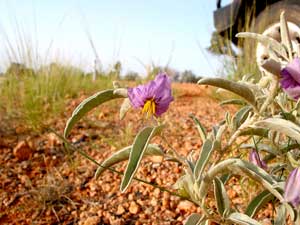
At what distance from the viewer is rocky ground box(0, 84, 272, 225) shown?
1536 millimetres

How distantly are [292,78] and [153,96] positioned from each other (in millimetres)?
252

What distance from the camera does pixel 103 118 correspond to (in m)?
2.83

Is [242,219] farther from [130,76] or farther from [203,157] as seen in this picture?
[130,76]

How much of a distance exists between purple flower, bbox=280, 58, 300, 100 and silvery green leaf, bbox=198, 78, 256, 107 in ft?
0.23

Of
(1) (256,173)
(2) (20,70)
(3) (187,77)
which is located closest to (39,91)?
(2) (20,70)

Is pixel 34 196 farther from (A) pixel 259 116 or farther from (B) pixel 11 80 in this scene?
(B) pixel 11 80

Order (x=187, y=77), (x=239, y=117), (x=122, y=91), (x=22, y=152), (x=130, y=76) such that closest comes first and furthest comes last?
(x=122, y=91), (x=239, y=117), (x=22, y=152), (x=130, y=76), (x=187, y=77)

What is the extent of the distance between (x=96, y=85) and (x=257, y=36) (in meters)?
3.33

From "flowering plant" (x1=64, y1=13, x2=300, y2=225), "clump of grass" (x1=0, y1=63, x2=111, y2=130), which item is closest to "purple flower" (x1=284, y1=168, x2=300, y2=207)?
"flowering plant" (x1=64, y1=13, x2=300, y2=225)

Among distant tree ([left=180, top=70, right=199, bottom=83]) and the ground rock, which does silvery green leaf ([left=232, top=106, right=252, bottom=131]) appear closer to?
the ground rock

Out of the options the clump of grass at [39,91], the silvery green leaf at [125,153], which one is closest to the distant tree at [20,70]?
the clump of grass at [39,91]

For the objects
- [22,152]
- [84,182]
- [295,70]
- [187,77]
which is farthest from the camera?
[187,77]

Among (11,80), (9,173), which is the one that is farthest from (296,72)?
(11,80)

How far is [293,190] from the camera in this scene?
0.77m
